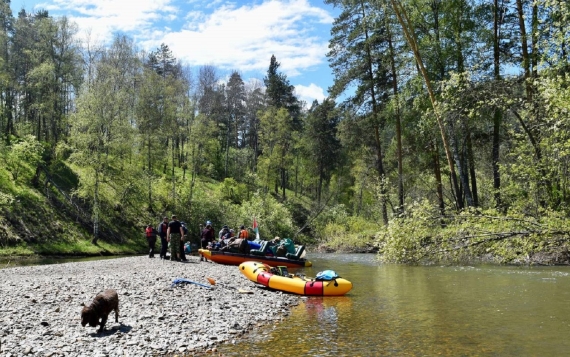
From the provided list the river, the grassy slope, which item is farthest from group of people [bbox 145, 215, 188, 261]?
the grassy slope

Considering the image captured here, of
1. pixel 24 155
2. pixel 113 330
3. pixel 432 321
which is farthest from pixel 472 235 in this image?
pixel 24 155

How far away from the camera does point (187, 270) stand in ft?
55.1

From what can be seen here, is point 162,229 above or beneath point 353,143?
beneath

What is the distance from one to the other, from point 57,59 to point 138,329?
3779cm

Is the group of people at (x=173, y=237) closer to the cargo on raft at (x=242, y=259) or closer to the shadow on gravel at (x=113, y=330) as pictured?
the cargo on raft at (x=242, y=259)

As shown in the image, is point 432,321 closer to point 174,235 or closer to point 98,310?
point 98,310

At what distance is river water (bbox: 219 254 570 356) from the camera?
7.99m

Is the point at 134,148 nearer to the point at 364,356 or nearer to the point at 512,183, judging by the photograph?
the point at 512,183

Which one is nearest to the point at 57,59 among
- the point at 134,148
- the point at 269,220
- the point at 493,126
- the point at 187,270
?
the point at 134,148

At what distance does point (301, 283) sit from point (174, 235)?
28.8ft

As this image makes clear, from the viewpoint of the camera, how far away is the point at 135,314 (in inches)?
375

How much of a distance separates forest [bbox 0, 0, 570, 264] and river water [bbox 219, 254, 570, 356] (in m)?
1.33

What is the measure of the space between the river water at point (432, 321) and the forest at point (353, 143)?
4.36ft

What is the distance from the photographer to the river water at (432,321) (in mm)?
7992
